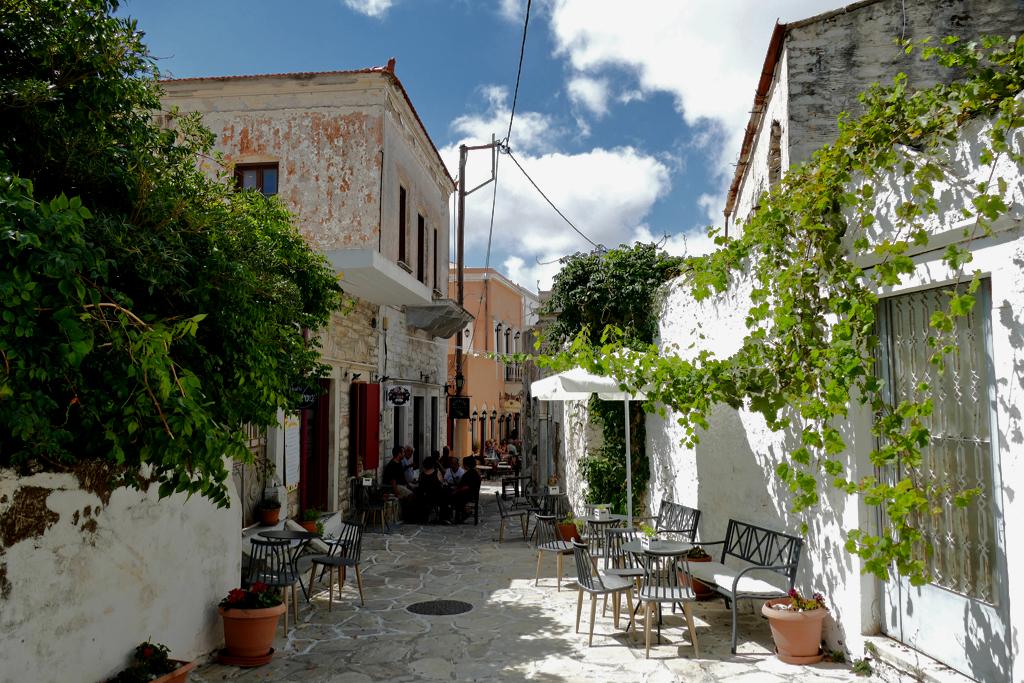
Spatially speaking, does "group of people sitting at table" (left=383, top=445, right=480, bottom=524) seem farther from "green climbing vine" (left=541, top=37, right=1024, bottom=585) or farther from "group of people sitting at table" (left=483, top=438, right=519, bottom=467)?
"group of people sitting at table" (left=483, top=438, right=519, bottom=467)

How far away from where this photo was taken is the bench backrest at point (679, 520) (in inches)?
274

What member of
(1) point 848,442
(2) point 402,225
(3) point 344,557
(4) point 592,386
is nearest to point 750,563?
(1) point 848,442

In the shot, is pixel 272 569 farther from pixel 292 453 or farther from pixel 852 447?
pixel 852 447

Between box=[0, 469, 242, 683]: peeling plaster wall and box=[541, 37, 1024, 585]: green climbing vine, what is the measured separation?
147 inches

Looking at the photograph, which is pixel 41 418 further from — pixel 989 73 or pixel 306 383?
pixel 989 73

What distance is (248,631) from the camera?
525cm

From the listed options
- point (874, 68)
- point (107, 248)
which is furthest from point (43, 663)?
point (874, 68)

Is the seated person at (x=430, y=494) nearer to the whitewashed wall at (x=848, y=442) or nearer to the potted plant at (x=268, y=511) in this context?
the potted plant at (x=268, y=511)

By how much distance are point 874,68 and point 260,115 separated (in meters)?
8.95

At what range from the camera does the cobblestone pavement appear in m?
4.94

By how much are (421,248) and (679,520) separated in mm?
8711

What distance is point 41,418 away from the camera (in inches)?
121

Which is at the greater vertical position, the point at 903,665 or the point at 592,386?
the point at 592,386

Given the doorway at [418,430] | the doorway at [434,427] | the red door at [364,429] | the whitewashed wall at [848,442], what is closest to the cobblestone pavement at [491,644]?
the whitewashed wall at [848,442]
